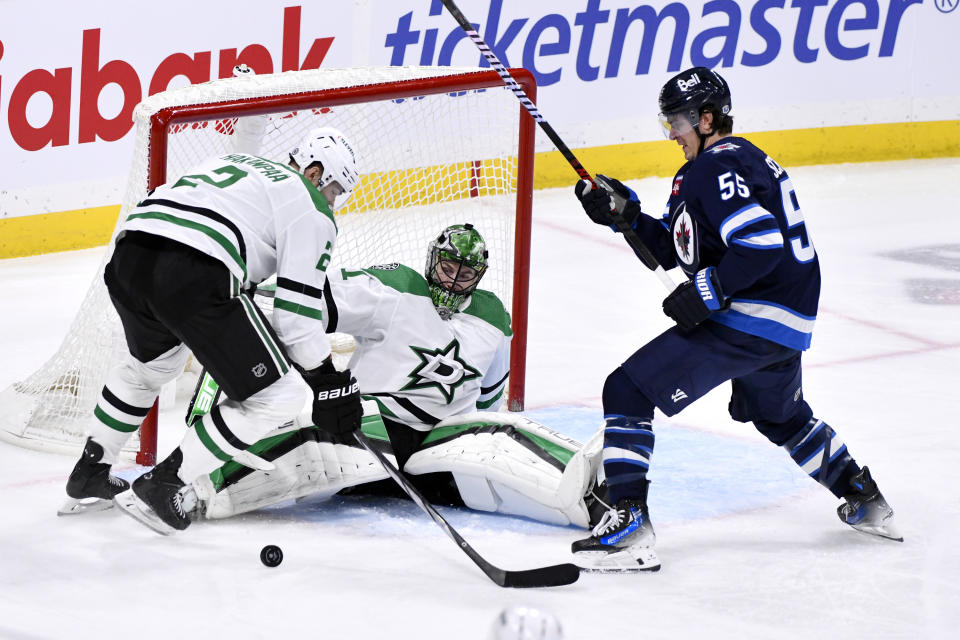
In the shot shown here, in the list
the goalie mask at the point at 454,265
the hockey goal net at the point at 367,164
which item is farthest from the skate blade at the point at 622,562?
the hockey goal net at the point at 367,164

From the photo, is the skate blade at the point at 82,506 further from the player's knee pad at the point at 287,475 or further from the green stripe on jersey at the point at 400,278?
the green stripe on jersey at the point at 400,278

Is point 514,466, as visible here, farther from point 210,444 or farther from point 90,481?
point 90,481

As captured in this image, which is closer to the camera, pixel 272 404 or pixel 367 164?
pixel 272 404

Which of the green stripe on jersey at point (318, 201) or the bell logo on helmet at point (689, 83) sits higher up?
the bell logo on helmet at point (689, 83)

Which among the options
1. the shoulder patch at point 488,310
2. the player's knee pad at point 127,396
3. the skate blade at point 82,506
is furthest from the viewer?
the shoulder patch at point 488,310

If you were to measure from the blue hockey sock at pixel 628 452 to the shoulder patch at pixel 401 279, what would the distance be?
682 mm

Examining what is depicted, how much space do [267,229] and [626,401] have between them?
87cm

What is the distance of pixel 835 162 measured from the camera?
7.88m

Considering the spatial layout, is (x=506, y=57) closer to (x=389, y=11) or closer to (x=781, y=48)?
(x=389, y=11)

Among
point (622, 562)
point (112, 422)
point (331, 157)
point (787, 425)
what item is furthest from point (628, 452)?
point (112, 422)

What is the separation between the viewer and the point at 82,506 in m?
3.35

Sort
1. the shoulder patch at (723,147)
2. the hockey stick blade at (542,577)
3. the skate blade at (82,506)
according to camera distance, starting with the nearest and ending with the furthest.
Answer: the hockey stick blade at (542,577), the shoulder patch at (723,147), the skate blade at (82,506)

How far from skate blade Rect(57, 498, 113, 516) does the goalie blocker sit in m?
0.26

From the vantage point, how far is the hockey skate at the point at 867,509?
129 inches
